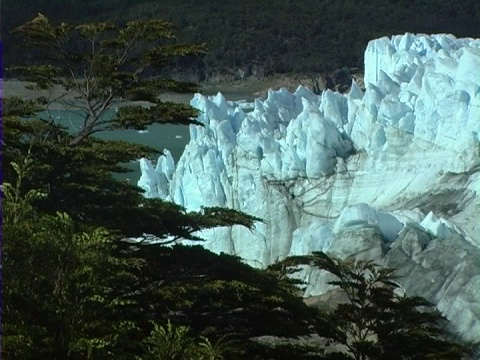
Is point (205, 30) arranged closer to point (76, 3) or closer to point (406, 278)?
point (76, 3)

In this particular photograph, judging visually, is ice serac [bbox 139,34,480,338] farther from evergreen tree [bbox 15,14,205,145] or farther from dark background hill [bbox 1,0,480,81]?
dark background hill [bbox 1,0,480,81]

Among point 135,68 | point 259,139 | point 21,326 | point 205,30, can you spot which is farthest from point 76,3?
point 21,326

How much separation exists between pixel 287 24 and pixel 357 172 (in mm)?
23476

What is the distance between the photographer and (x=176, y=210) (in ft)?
22.1

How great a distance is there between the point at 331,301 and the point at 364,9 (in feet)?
98.1

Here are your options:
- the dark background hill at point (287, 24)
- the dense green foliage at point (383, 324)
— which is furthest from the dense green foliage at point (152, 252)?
the dark background hill at point (287, 24)

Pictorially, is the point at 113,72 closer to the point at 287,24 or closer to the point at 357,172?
the point at 357,172

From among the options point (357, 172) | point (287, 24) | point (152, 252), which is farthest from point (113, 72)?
point (287, 24)

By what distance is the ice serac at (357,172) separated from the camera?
35.9 ft

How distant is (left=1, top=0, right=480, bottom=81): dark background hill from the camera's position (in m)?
32.0

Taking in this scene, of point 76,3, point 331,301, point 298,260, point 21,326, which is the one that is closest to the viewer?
point 21,326

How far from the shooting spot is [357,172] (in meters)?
14.3

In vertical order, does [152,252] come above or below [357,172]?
above

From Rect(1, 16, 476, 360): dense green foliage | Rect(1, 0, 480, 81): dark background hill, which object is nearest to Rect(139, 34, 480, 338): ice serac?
Rect(1, 16, 476, 360): dense green foliage
